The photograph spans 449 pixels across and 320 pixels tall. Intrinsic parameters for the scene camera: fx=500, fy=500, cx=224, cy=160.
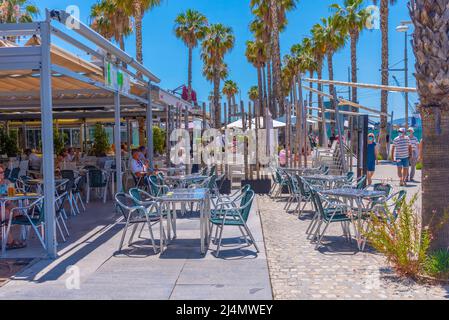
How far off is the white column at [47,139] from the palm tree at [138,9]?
18.6 m

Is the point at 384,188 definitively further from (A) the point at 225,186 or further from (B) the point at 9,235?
(A) the point at 225,186

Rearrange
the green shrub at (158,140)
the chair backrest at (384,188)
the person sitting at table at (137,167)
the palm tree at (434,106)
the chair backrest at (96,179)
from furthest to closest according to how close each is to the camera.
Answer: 1. the green shrub at (158,140)
2. the person sitting at table at (137,167)
3. the chair backrest at (96,179)
4. the chair backrest at (384,188)
5. the palm tree at (434,106)

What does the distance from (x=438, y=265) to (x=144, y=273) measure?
3.10m

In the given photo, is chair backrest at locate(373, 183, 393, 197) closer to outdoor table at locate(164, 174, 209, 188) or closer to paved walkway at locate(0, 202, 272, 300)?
paved walkway at locate(0, 202, 272, 300)

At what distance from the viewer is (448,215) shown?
5.12 meters

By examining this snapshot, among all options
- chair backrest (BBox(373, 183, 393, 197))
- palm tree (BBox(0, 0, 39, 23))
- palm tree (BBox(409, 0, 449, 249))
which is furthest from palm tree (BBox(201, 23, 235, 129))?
palm tree (BBox(409, 0, 449, 249))

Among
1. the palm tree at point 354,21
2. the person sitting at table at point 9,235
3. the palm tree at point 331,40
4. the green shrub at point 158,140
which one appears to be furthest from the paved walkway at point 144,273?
the palm tree at point 331,40

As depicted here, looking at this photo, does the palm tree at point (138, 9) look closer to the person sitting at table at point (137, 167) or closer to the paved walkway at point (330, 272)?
the person sitting at table at point (137, 167)

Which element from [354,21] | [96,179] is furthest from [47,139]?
[354,21]

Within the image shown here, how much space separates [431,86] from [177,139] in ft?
37.4

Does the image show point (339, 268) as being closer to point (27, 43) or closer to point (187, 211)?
point (187, 211)

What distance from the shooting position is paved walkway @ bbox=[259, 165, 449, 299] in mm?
4770

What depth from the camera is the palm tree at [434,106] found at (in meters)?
5.13
